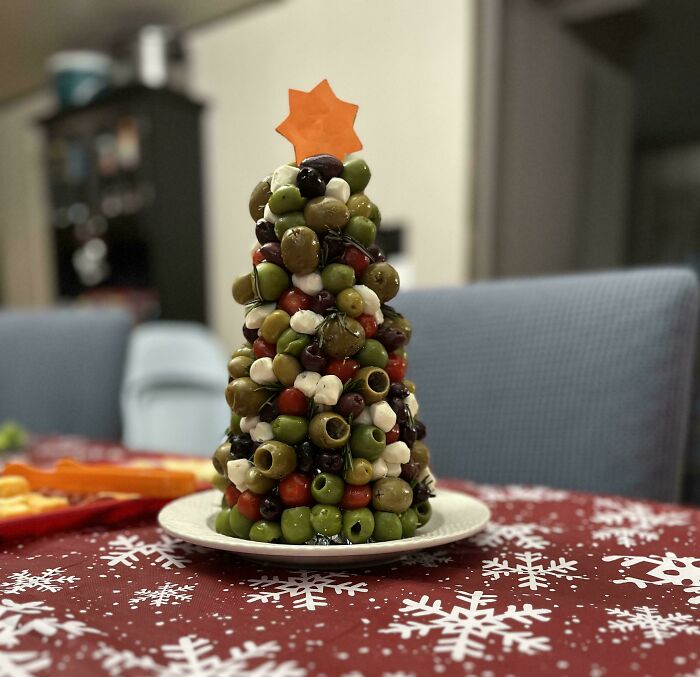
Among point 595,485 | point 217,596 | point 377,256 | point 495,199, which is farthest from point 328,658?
point 495,199

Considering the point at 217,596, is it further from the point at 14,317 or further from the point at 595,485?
the point at 14,317

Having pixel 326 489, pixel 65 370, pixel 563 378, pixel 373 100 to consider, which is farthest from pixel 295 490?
pixel 373 100

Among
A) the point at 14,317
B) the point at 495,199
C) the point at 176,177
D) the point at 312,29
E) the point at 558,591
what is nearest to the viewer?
the point at 558,591

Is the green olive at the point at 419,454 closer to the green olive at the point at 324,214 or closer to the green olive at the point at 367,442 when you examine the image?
the green olive at the point at 367,442

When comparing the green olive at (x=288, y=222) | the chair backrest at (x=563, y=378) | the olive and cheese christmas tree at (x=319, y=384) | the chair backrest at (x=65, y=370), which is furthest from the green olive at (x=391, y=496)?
the chair backrest at (x=65, y=370)

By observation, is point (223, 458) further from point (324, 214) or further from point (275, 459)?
point (324, 214)

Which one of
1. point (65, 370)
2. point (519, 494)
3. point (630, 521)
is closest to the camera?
point (630, 521)
